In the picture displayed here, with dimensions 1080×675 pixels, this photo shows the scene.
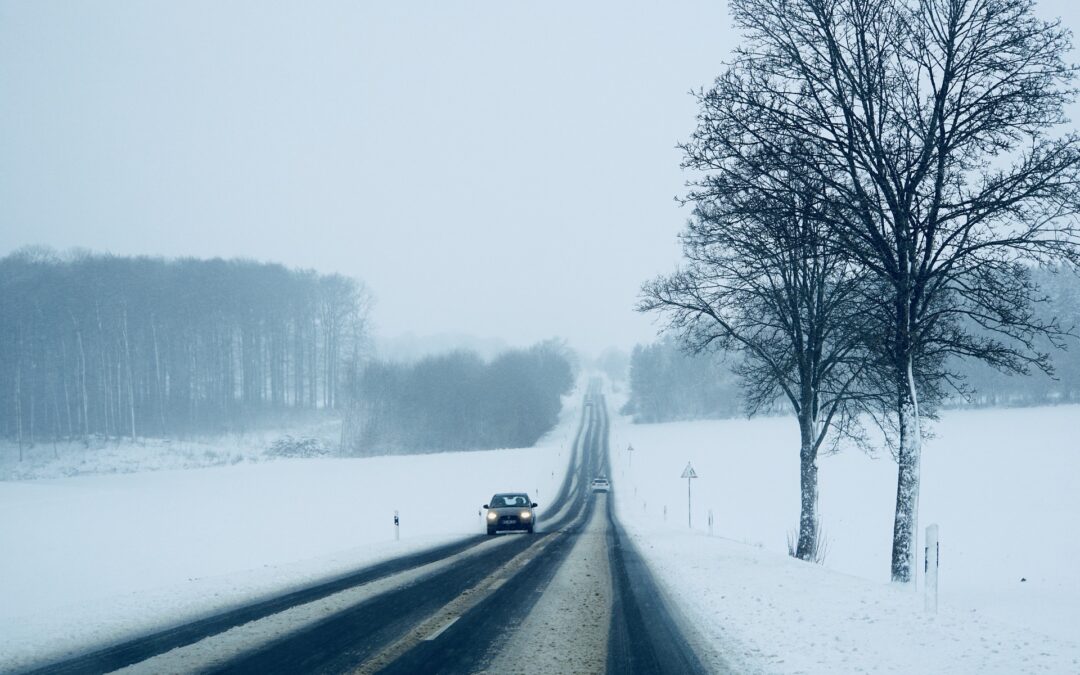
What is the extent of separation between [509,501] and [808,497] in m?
12.1

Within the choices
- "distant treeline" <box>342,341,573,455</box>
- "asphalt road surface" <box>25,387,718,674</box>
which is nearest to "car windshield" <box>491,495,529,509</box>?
"asphalt road surface" <box>25,387,718,674</box>

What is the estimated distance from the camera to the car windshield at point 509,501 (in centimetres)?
2819

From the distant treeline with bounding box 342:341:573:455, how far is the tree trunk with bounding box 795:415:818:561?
61.1 m

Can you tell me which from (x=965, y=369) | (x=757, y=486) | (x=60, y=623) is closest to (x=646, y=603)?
(x=60, y=623)

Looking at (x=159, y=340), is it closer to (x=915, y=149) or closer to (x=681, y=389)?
(x=915, y=149)

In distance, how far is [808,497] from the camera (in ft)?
67.4

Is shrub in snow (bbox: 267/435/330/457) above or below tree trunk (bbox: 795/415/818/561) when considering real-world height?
below

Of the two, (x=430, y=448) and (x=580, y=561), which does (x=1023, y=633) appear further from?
(x=430, y=448)

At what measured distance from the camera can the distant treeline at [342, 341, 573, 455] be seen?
82500 mm

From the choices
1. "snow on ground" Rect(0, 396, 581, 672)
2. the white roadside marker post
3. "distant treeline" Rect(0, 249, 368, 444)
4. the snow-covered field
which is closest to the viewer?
the snow-covered field

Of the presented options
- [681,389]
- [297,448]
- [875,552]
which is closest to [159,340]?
[297,448]

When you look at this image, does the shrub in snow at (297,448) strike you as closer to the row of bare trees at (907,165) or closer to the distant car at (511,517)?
the distant car at (511,517)

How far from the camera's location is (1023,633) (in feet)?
27.8

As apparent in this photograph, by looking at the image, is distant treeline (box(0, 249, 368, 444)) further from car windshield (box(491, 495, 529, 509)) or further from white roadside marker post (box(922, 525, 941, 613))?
white roadside marker post (box(922, 525, 941, 613))
